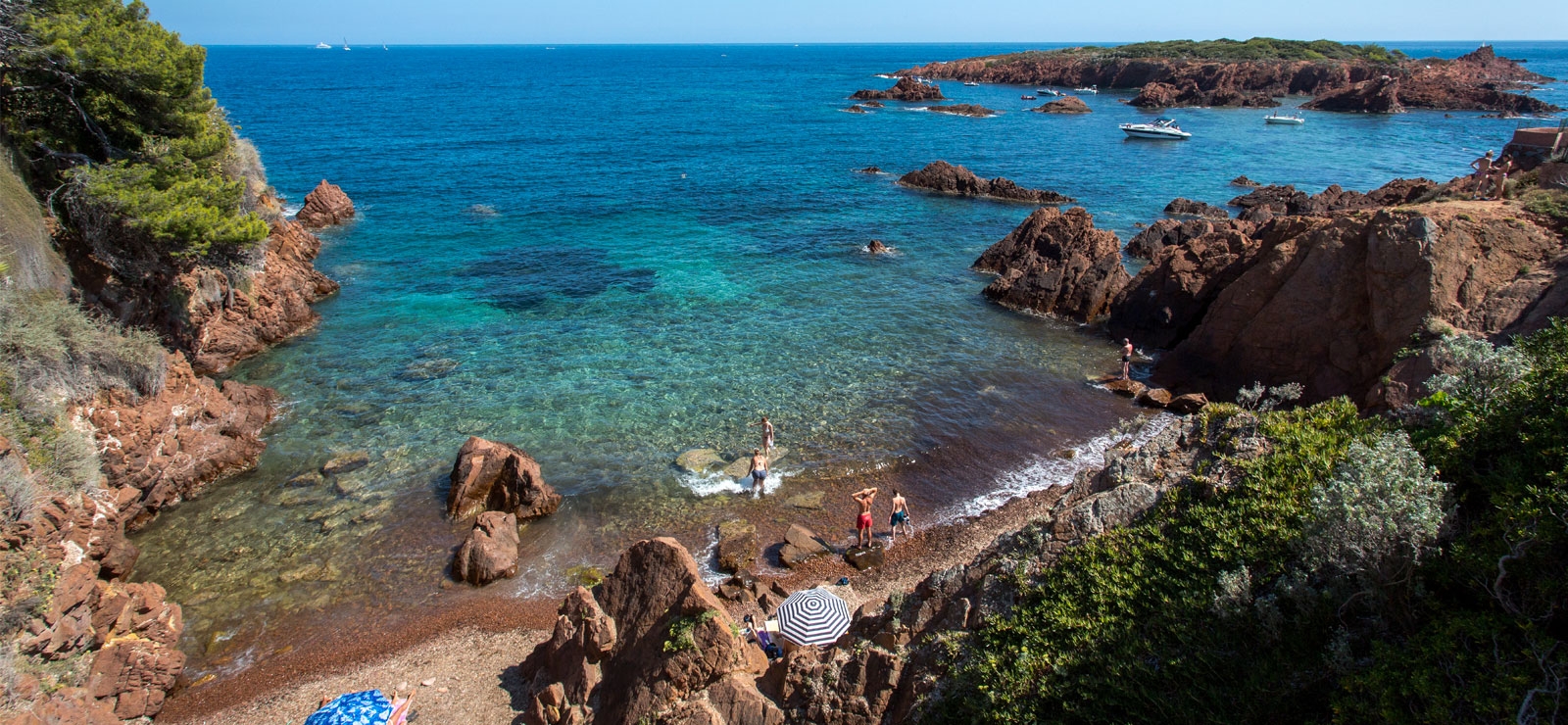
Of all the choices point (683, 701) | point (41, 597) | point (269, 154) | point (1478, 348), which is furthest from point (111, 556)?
point (269, 154)

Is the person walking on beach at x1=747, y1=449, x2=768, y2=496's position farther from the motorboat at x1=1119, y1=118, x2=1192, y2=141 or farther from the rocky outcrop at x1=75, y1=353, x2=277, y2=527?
the motorboat at x1=1119, y1=118, x2=1192, y2=141

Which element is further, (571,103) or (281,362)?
(571,103)

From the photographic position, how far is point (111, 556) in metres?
17.2

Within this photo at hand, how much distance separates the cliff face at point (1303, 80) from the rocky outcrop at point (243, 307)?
118705mm

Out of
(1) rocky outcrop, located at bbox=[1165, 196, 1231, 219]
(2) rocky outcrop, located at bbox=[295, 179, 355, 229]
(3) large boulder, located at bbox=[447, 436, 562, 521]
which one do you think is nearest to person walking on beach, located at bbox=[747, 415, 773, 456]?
(3) large boulder, located at bbox=[447, 436, 562, 521]

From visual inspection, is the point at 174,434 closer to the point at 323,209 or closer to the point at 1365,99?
the point at 323,209

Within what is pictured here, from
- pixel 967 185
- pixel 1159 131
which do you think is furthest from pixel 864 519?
pixel 1159 131

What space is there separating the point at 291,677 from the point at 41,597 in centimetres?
432

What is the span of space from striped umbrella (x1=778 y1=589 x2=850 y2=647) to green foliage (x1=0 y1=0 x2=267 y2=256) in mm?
20154

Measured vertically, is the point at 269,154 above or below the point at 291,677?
above

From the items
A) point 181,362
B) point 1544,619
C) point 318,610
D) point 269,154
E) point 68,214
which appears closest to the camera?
point 1544,619

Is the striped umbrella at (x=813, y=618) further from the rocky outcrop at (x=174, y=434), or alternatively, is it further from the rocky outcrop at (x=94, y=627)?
the rocky outcrop at (x=174, y=434)

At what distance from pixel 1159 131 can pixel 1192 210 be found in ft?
123

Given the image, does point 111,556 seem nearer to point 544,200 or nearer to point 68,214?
point 68,214
